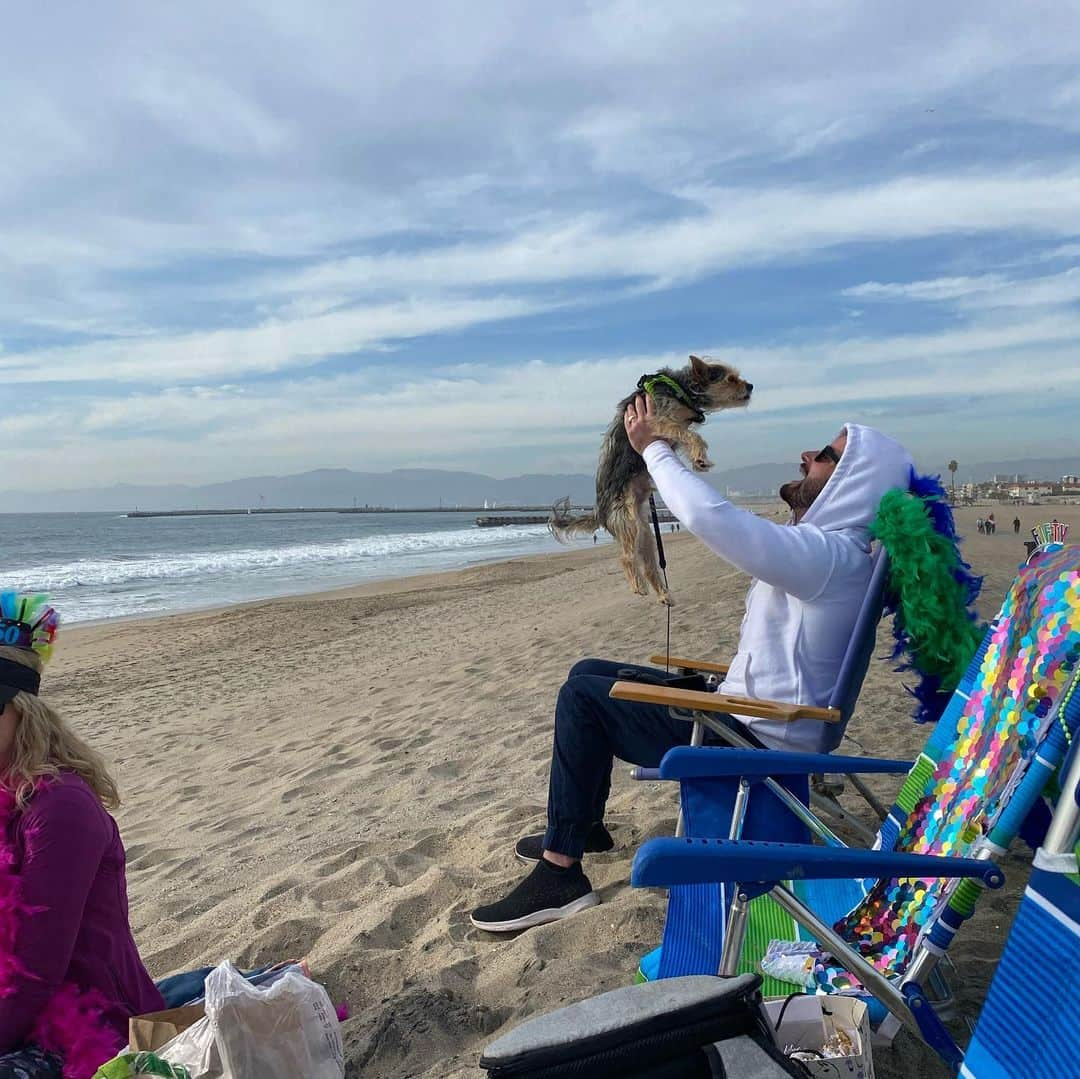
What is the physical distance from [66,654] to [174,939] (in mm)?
10641

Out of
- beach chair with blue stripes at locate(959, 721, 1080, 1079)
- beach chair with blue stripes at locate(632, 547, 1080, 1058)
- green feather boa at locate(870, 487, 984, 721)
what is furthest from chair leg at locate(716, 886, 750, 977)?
green feather boa at locate(870, 487, 984, 721)

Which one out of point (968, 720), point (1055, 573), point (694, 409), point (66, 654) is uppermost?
point (694, 409)

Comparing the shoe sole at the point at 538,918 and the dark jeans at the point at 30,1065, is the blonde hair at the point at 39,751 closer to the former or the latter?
the dark jeans at the point at 30,1065

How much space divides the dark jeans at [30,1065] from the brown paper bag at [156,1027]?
148mm

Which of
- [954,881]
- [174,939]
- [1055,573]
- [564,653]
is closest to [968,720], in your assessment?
[1055,573]

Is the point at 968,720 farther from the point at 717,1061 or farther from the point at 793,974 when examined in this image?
the point at 717,1061

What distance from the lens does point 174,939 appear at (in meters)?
3.15

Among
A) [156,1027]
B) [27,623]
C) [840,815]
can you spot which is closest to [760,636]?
[840,815]

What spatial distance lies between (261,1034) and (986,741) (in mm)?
1717

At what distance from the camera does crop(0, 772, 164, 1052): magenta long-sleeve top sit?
6.27ft

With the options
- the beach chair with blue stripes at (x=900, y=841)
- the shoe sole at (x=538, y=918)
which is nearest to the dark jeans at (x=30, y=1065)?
the shoe sole at (x=538, y=918)

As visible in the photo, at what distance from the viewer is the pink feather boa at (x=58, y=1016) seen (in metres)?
1.92

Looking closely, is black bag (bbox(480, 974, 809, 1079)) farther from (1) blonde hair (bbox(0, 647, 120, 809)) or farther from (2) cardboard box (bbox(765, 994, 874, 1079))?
(1) blonde hair (bbox(0, 647, 120, 809))

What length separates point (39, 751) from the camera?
6.68 feet
